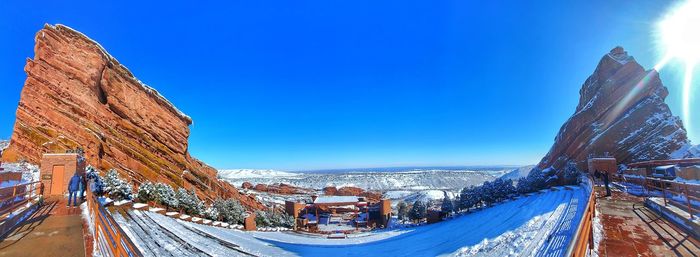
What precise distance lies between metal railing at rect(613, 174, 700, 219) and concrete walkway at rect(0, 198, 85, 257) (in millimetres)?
10987

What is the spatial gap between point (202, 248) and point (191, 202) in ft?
22.2

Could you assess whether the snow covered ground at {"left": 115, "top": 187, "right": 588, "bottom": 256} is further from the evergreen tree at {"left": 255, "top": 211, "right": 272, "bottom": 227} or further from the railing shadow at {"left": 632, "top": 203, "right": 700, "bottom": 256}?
the evergreen tree at {"left": 255, "top": 211, "right": 272, "bottom": 227}

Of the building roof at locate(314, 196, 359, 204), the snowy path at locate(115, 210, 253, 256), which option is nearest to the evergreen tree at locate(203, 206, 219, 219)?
the snowy path at locate(115, 210, 253, 256)

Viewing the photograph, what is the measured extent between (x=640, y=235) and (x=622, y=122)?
31.4 metres

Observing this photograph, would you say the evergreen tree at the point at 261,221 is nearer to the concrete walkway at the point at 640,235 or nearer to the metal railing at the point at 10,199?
the metal railing at the point at 10,199

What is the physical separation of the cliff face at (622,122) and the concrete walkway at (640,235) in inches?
886

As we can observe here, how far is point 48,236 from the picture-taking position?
5738 mm

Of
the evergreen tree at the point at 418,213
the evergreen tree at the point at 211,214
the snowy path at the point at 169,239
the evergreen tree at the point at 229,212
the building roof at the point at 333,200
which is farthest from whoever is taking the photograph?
the building roof at the point at 333,200

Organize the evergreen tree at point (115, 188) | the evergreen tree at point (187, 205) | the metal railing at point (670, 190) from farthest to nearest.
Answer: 1. the evergreen tree at point (187, 205)
2. the evergreen tree at point (115, 188)
3. the metal railing at point (670, 190)

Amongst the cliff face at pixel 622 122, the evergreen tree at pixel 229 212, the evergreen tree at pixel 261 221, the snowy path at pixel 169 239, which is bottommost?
the evergreen tree at pixel 261 221

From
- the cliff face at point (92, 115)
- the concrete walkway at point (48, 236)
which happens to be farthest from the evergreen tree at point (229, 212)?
the cliff face at point (92, 115)

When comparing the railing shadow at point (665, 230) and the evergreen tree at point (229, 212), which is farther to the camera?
the evergreen tree at point (229, 212)

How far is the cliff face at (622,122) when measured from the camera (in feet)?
80.4

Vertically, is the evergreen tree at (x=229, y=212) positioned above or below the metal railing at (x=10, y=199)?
below
